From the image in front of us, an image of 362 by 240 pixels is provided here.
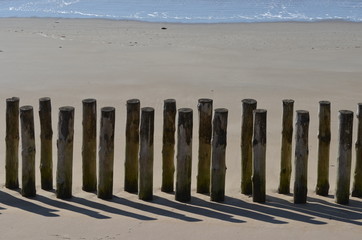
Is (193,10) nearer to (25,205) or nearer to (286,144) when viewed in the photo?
(286,144)

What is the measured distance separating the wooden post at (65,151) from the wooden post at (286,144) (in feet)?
6.16

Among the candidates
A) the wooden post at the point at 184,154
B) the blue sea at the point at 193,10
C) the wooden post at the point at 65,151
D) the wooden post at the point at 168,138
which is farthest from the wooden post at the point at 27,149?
the blue sea at the point at 193,10

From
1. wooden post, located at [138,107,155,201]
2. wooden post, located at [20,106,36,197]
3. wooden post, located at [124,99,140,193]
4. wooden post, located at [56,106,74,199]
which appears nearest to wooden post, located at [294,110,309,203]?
wooden post, located at [138,107,155,201]

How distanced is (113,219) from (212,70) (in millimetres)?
8953

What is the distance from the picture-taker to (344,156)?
21.9 feet

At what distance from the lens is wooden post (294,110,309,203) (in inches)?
260

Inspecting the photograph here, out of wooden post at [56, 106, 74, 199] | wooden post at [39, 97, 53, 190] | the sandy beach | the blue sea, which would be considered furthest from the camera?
the blue sea

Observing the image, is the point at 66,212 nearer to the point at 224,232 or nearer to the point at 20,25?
the point at 224,232

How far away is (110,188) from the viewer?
22.5 ft

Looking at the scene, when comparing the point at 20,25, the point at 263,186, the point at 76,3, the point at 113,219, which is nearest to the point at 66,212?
the point at 113,219

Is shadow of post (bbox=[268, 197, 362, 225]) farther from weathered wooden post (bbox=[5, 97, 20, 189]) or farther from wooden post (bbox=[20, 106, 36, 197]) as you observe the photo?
weathered wooden post (bbox=[5, 97, 20, 189])

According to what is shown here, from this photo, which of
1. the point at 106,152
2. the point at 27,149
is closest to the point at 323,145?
the point at 106,152

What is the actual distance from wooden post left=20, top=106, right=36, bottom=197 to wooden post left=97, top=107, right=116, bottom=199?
0.61 metres

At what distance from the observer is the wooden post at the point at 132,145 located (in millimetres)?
6793
